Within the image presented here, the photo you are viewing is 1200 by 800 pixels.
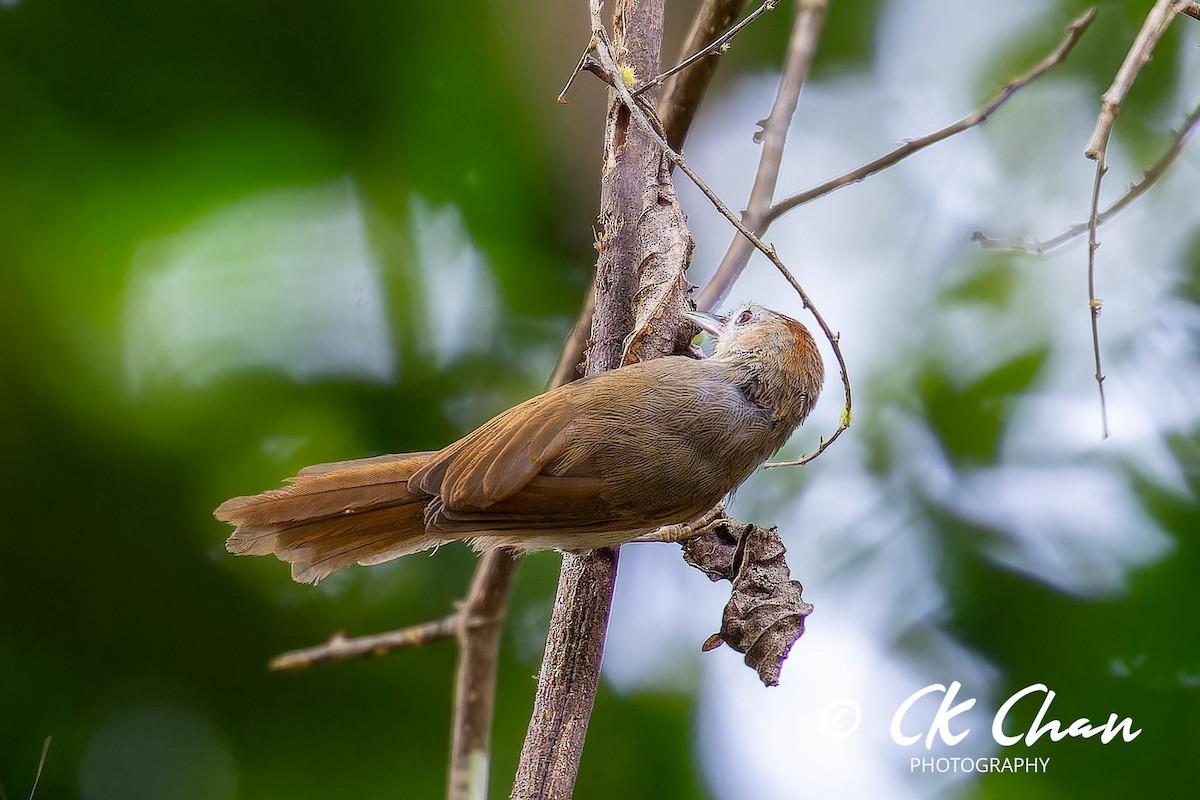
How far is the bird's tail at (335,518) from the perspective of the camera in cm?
157

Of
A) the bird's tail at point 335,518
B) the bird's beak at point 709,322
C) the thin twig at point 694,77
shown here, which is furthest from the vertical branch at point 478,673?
the thin twig at point 694,77

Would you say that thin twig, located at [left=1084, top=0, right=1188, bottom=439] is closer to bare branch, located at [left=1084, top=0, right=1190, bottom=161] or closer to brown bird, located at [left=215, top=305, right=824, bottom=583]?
bare branch, located at [left=1084, top=0, right=1190, bottom=161]

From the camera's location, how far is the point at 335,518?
1618mm

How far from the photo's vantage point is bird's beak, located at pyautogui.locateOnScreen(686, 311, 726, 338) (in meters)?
1.89

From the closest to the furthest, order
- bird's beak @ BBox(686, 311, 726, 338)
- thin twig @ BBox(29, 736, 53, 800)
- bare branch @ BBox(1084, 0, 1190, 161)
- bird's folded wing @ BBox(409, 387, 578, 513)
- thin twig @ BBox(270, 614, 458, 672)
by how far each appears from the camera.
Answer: bare branch @ BBox(1084, 0, 1190, 161) < bird's folded wing @ BBox(409, 387, 578, 513) < bird's beak @ BBox(686, 311, 726, 338) < thin twig @ BBox(29, 736, 53, 800) < thin twig @ BBox(270, 614, 458, 672)

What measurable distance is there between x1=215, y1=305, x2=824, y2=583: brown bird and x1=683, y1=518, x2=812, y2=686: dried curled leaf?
0.14 metres

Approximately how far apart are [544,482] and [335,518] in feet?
1.28

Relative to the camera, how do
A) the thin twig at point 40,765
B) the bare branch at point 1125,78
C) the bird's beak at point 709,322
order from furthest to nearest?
the thin twig at point 40,765 → the bird's beak at point 709,322 → the bare branch at point 1125,78

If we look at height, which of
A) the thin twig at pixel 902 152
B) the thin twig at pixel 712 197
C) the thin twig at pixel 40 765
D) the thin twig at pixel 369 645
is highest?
the thin twig at pixel 902 152

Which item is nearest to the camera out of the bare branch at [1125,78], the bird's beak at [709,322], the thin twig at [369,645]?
the bare branch at [1125,78]

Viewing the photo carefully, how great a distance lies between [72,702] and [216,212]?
130 centimetres

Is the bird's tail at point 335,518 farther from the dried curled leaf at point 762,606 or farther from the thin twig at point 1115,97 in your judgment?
the thin twig at point 1115,97

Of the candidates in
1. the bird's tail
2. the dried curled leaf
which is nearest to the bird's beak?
the dried curled leaf

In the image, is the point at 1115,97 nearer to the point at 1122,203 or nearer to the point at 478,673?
the point at 1122,203
